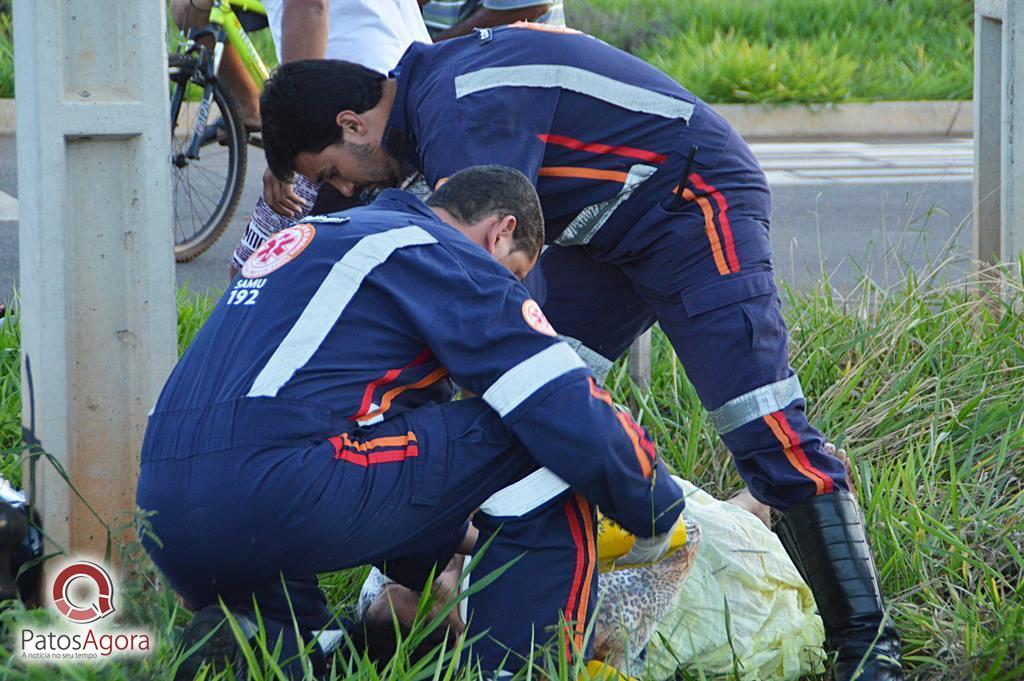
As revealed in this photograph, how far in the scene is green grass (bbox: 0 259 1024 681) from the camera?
2.73 meters

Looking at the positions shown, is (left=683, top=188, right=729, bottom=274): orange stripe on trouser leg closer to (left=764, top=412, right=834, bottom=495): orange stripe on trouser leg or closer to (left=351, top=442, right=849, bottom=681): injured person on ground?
(left=764, top=412, right=834, bottom=495): orange stripe on trouser leg

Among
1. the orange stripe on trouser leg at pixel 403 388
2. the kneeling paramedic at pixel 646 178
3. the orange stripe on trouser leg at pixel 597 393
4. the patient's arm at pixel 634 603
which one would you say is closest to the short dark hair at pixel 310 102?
the kneeling paramedic at pixel 646 178

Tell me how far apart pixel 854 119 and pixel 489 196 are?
9252 mm

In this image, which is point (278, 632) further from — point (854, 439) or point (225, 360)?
point (854, 439)

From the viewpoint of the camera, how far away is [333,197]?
345 cm

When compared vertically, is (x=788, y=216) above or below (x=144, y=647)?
above

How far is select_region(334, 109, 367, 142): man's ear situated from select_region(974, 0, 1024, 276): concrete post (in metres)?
2.22

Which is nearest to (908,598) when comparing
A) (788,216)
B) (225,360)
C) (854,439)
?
(854,439)

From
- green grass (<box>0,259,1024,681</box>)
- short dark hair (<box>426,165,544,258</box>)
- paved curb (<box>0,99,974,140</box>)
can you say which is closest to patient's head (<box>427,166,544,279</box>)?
short dark hair (<box>426,165,544,258</box>)

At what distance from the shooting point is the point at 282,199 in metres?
3.50

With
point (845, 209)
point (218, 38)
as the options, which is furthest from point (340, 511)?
point (845, 209)

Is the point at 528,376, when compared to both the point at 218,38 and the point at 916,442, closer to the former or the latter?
the point at 916,442

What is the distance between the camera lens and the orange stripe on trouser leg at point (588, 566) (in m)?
2.45

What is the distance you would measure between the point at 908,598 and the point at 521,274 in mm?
1129
